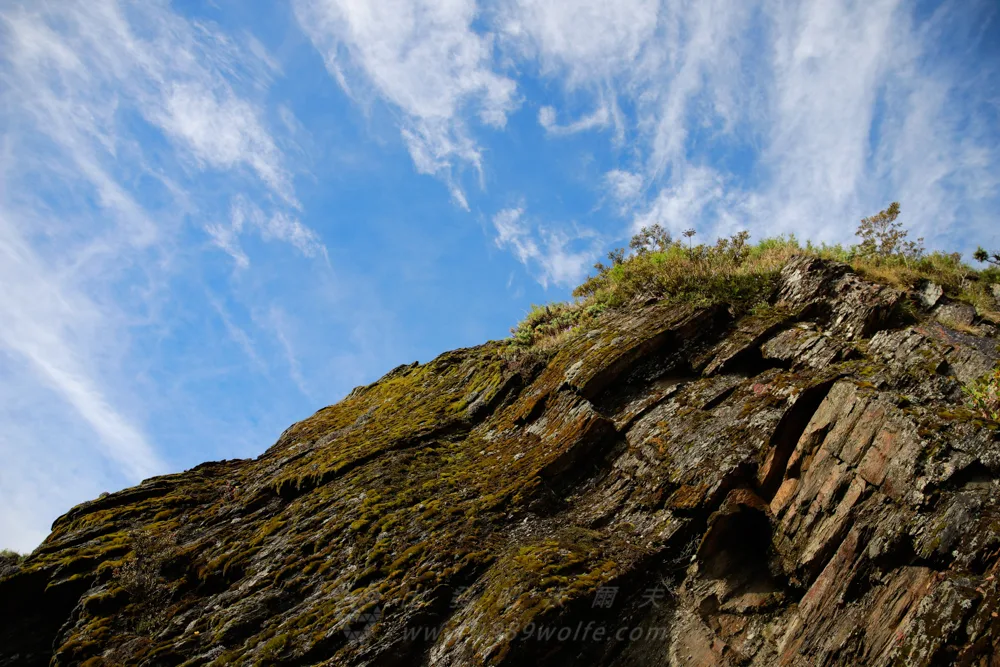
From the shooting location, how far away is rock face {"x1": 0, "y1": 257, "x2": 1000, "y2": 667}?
659cm

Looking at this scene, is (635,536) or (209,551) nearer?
(635,536)

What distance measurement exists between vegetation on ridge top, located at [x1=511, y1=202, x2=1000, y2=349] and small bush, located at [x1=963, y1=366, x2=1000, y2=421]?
2.34 meters

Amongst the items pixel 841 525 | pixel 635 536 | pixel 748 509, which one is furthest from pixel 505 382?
pixel 841 525

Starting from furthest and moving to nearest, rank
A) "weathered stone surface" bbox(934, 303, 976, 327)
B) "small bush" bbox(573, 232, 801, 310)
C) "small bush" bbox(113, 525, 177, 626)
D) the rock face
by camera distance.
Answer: "small bush" bbox(573, 232, 801, 310) < "small bush" bbox(113, 525, 177, 626) < "weathered stone surface" bbox(934, 303, 976, 327) < the rock face

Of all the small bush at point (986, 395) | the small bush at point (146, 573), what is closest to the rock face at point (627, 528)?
the small bush at point (146, 573)

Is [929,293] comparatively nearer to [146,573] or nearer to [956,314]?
[956,314]

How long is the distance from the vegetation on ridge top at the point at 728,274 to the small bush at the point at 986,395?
2342mm

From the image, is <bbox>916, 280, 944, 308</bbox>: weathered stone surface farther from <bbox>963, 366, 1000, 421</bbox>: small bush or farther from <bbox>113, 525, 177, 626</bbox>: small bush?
<bbox>113, 525, 177, 626</bbox>: small bush

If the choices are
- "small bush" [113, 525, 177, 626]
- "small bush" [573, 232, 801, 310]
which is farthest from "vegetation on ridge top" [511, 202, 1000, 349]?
"small bush" [113, 525, 177, 626]

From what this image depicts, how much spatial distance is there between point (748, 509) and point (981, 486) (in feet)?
9.05

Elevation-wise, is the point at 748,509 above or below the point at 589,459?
below

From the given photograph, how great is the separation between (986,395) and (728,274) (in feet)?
19.3

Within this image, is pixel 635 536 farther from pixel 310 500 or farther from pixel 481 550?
pixel 310 500

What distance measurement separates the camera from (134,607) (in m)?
9.75
